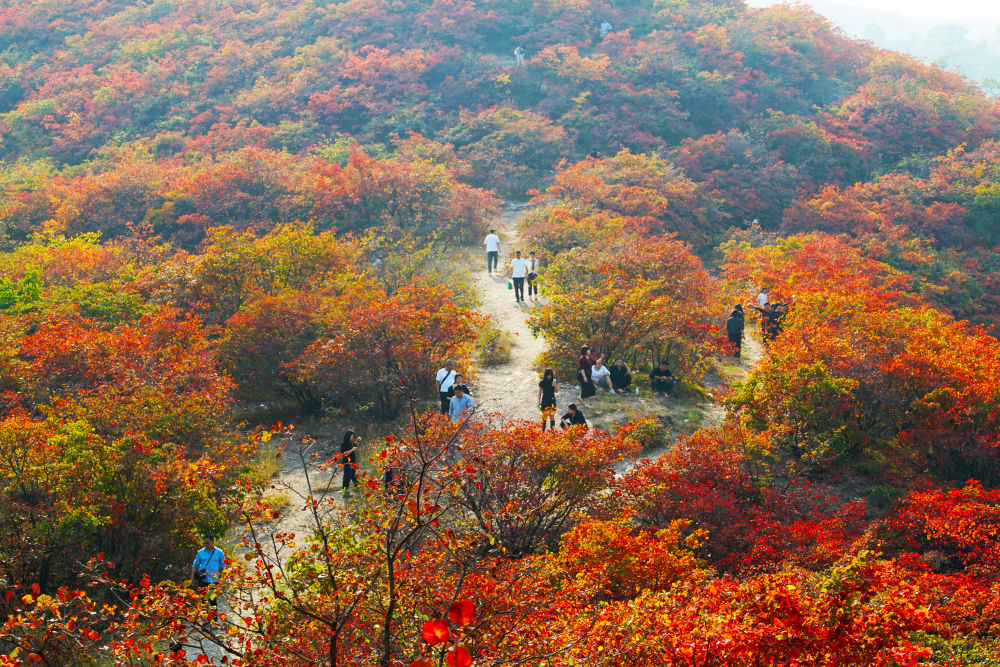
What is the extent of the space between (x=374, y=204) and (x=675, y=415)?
14457mm

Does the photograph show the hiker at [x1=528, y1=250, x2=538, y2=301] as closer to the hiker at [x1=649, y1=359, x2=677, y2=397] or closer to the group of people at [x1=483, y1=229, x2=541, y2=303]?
the group of people at [x1=483, y1=229, x2=541, y2=303]

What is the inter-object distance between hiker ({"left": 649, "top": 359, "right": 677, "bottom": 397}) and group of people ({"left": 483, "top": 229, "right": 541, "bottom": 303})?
5.47m

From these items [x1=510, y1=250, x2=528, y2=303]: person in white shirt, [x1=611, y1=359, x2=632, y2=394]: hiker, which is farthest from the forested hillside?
[x1=510, y1=250, x2=528, y2=303]: person in white shirt

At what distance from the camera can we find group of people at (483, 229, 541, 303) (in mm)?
17969

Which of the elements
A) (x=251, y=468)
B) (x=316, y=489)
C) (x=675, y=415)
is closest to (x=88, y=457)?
(x=251, y=468)

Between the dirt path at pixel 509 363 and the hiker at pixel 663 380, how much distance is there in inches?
94.8

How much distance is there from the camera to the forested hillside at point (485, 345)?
5.43 meters

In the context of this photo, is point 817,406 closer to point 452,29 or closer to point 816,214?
point 816,214

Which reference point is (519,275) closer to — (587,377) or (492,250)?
(492,250)

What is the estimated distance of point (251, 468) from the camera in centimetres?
1091

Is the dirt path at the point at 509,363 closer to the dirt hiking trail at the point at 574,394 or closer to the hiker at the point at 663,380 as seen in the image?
the dirt hiking trail at the point at 574,394

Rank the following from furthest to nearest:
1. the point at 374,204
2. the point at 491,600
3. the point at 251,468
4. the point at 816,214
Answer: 1. the point at 816,214
2. the point at 374,204
3. the point at 251,468
4. the point at 491,600

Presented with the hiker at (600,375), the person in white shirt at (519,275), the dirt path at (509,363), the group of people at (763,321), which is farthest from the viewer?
the person in white shirt at (519,275)

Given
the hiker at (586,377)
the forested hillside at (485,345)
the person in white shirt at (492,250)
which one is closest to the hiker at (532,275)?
the person in white shirt at (492,250)
